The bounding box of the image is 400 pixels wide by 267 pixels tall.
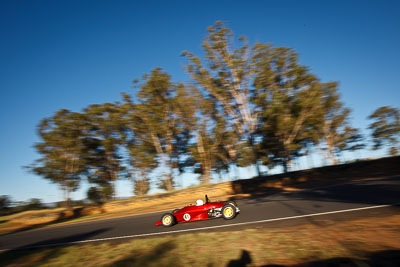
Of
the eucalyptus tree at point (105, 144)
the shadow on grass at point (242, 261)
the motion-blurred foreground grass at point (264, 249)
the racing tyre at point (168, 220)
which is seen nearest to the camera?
the motion-blurred foreground grass at point (264, 249)

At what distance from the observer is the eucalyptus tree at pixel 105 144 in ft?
112

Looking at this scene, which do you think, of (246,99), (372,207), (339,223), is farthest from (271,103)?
(339,223)

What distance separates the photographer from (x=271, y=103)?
85.0 ft

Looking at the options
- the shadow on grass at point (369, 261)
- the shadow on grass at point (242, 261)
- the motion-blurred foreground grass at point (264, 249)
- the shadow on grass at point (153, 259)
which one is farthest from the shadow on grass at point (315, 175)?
the shadow on grass at point (369, 261)

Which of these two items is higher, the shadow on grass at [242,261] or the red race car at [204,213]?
the red race car at [204,213]

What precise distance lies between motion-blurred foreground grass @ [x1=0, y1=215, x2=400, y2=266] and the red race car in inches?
85.6

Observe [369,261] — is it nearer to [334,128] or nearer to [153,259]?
[153,259]

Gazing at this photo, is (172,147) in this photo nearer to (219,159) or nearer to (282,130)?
(219,159)

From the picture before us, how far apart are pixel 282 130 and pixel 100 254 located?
24265 millimetres

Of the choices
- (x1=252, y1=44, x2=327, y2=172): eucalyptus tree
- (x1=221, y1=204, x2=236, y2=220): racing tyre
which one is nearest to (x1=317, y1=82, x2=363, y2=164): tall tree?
(x1=252, y1=44, x2=327, y2=172): eucalyptus tree

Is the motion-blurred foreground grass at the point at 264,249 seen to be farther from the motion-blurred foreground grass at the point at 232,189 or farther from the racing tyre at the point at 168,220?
the motion-blurred foreground grass at the point at 232,189

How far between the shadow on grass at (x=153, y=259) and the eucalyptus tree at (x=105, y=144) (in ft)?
97.7

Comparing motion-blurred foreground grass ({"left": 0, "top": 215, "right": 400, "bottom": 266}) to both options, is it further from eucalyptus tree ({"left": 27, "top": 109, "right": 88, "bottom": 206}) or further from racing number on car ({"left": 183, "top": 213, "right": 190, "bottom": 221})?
eucalyptus tree ({"left": 27, "top": 109, "right": 88, "bottom": 206})

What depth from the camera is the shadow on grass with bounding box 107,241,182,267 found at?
17.1 ft
